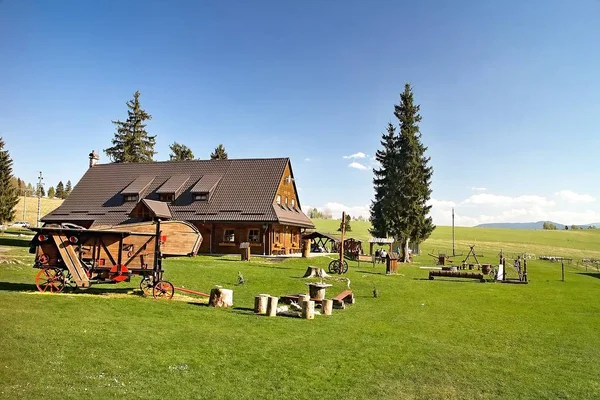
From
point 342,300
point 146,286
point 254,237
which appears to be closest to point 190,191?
point 254,237

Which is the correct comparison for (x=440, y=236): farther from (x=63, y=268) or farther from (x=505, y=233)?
(x=63, y=268)

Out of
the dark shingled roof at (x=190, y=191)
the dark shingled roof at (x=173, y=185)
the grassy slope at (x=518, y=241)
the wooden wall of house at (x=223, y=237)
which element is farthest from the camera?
the grassy slope at (x=518, y=241)

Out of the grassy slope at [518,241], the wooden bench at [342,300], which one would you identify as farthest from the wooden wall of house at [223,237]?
the grassy slope at [518,241]

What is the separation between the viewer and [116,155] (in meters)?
65.9

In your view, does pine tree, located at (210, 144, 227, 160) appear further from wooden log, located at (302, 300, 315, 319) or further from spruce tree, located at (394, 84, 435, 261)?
wooden log, located at (302, 300, 315, 319)

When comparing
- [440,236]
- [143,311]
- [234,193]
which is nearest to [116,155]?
[234,193]

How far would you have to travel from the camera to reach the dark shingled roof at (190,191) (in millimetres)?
40031

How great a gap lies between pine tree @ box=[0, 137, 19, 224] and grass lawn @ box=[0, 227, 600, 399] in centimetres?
4706

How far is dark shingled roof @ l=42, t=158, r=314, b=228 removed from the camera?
131 ft

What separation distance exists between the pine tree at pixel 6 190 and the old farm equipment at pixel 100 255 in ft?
165

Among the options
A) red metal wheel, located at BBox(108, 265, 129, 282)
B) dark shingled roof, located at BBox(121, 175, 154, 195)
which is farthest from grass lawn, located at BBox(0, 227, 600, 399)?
dark shingled roof, located at BBox(121, 175, 154, 195)

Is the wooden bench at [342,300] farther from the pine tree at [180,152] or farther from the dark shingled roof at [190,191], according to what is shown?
the pine tree at [180,152]

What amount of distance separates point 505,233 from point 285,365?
127441 mm

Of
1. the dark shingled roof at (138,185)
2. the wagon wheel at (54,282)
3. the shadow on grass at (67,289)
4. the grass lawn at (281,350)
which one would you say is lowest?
the grass lawn at (281,350)
